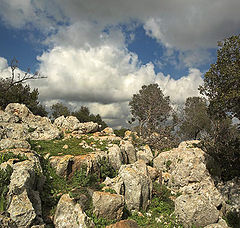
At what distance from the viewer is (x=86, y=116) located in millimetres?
60688

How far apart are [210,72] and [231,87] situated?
302cm

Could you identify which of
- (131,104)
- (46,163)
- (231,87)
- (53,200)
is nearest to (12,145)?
(46,163)

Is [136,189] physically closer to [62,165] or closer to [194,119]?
[62,165]

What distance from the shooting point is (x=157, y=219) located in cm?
1230

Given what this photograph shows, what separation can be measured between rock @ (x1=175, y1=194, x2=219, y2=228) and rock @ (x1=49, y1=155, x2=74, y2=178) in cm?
947

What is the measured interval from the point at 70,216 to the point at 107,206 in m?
2.31

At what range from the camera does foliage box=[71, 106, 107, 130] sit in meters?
58.2

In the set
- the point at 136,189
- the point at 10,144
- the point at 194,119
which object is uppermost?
the point at 194,119

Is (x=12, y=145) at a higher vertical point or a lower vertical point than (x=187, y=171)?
higher

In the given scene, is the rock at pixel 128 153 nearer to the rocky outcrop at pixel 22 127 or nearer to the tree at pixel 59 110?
the rocky outcrop at pixel 22 127

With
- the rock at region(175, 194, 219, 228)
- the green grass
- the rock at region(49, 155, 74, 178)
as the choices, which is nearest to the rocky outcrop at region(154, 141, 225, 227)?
the rock at region(175, 194, 219, 228)

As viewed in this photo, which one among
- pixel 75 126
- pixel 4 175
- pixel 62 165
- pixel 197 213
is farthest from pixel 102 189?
pixel 75 126

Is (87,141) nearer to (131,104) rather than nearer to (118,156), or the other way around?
(118,156)

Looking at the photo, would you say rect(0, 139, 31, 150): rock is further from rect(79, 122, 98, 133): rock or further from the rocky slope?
rect(79, 122, 98, 133): rock
